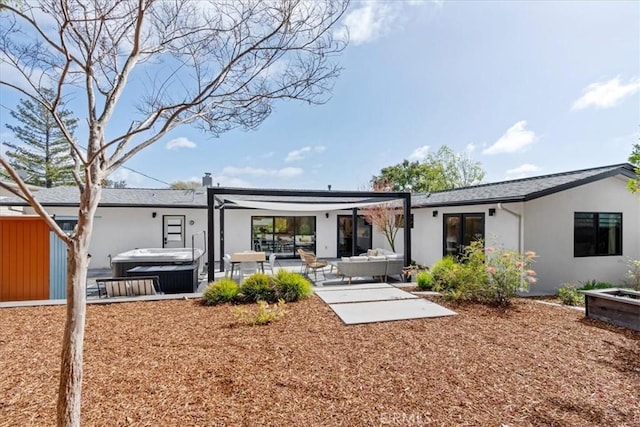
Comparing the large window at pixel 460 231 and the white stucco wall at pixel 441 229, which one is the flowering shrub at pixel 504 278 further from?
the large window at pixel 460 231

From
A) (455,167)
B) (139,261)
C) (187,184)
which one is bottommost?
(139,261)

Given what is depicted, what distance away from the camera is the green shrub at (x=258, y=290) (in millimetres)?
7035

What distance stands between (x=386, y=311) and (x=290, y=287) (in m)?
2.26

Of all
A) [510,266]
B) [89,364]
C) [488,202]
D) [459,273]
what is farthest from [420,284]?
[89,364]

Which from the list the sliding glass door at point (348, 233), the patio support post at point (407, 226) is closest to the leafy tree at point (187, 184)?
the sliding glass door at point (348, 233)

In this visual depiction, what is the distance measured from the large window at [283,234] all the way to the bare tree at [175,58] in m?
12.3

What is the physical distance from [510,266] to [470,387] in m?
4.33

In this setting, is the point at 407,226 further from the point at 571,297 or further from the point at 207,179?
the point at 207,179

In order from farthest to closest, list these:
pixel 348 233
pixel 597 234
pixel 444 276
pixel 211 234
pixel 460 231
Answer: pixel 348 233 < pixel 460 231 < pixel 597 234 < pixel 211 234 < pixel 444 276

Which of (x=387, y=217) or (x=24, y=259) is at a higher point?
(x=387, y=217)

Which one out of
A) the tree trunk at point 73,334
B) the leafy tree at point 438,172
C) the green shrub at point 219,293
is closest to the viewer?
the tree trunk at point 73,334

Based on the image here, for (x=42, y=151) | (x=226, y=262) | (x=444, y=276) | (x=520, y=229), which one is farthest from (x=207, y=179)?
(x=520, y=229)

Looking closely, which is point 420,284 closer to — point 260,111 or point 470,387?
point 470,387

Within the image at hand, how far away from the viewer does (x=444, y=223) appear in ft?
41.3
